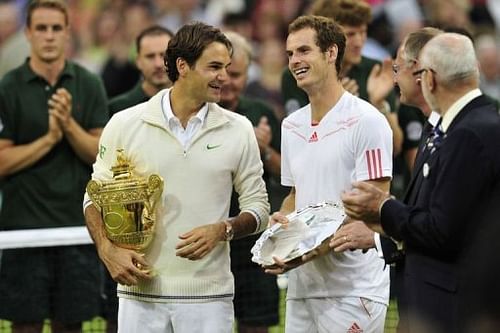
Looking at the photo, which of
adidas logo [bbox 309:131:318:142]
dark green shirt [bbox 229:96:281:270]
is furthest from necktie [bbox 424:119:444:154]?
dark green shirt [bbox 229:96:281:270]

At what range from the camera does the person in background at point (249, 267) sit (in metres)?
9.23

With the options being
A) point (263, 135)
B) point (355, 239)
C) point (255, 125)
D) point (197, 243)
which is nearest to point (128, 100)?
point (255, 125)

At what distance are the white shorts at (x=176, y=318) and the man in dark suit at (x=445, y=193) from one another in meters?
1.30

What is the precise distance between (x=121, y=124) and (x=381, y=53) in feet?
23.4

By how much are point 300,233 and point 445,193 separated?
140cm

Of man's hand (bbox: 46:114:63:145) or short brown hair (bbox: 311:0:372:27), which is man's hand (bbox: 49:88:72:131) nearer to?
man's hand (bbox: 46:114:63:145)

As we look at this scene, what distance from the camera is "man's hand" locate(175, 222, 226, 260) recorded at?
273 inches

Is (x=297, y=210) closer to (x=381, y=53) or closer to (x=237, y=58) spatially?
(x=237, y=58)

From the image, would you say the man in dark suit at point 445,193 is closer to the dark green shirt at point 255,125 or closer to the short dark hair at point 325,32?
the short dark hair at point 325,32

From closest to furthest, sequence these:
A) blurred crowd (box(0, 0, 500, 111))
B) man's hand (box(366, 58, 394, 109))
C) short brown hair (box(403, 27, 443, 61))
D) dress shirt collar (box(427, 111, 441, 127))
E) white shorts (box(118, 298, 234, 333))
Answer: dress shirt collar (box(427, 111, 441, 127)) → short brown hair (box(403, 27, 443, 61)) → white shorts (box(118, 298, 234, 333)) → man's hand (box(366, 58, 394, 109)) → blurred crowd (box(0, 0, 500, 111))

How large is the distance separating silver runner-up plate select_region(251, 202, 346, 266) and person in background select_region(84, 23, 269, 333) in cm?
21

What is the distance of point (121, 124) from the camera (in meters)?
7.20

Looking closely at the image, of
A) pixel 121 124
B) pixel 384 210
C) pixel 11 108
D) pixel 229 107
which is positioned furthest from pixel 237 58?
pixel 384 210

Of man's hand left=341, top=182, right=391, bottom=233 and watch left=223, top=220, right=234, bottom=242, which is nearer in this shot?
man's hand left=341, top=182, right=391, bottom=233
